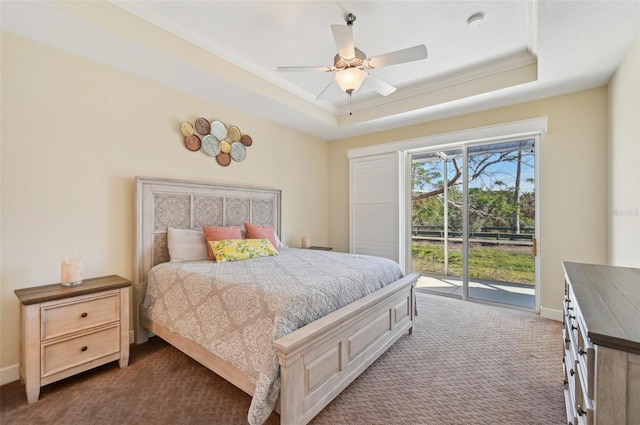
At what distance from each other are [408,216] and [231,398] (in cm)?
357

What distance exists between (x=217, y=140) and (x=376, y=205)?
2.69 metres

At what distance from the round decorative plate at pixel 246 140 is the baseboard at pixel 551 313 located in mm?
4248

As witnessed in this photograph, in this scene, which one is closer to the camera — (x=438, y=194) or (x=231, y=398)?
(x=231, y=398)

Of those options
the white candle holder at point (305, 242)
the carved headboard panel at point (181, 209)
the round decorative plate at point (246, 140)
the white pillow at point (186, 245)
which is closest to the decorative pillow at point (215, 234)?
the white pillow at point (186, 245)

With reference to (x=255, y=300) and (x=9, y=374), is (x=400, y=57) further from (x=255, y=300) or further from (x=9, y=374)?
(x=9, y=374)

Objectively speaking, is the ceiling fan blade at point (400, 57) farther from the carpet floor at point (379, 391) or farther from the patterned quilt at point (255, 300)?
the carpet floor at point (379, 391)

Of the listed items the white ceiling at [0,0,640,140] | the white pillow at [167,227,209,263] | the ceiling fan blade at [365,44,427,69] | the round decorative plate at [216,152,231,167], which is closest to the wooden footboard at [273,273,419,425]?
the white pillow at [167,227,209,263]

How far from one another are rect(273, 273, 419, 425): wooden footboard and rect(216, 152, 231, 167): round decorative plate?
2455mm

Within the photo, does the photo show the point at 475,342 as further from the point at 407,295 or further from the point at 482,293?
the point at 482,293

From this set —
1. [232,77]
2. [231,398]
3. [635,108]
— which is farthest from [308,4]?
[231,398]

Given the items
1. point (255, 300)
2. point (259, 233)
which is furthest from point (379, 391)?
point (259, 233)

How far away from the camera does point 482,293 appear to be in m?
4.10

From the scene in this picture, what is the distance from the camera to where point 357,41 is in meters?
2.71

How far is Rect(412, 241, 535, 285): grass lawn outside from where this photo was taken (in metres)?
3.72
